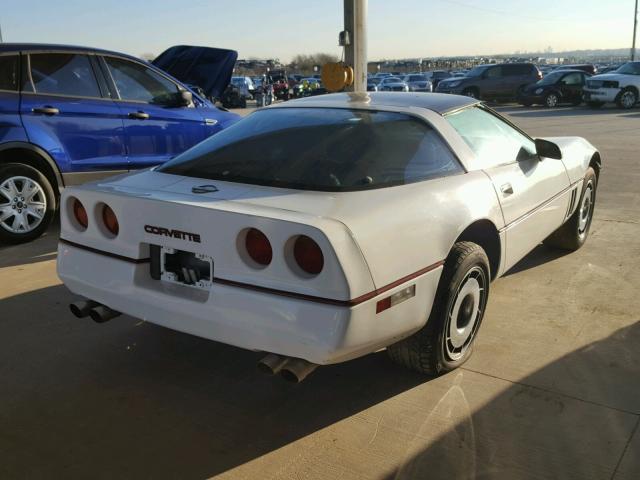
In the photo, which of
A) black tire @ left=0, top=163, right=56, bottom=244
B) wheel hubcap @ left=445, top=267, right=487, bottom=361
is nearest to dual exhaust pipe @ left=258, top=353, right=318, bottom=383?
wheel hubcap @ left=445, top=267, right=487, bottom=361

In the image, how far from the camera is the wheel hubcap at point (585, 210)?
508 centimetres

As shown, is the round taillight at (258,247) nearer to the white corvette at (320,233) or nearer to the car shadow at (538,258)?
the white corvette at (320,233)

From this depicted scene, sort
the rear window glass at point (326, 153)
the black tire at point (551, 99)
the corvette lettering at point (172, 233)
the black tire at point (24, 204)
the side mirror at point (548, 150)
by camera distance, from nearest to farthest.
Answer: the corvette lettering at point (172, 233) < the rear window glass at point (326, 153) < the side mirror at point (548, 150) < the black tire at point (24, 204) < the black tire at point (551, 99)

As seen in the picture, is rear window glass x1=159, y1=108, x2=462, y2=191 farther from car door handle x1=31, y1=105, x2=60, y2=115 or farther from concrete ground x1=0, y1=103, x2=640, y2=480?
car door handle x1=31, y1=105, x2=60, y2=115

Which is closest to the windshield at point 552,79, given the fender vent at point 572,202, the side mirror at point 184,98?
the side mirror at point 184,98

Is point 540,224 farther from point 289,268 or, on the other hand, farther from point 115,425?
point 115,425

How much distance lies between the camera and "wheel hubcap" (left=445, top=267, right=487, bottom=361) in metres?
3.06

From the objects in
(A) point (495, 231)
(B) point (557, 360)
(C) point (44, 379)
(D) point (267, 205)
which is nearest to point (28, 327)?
(C) point (44, 379)

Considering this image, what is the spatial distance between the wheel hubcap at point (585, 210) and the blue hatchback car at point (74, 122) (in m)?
3.94

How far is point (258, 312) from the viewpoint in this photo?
7.95ft

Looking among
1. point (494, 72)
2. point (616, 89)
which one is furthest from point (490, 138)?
point (494, 72)

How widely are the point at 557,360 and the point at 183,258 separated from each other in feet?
6.76

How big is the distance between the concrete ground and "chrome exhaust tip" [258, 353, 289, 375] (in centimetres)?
41

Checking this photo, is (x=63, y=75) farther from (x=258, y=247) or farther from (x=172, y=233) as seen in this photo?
(x=258, y=247)
